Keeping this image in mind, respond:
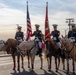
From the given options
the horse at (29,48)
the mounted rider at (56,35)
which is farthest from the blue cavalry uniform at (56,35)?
the horse at (29,48)

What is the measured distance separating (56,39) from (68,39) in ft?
4.91

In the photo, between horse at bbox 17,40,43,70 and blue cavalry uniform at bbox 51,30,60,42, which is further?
horse at bbox 17,40,43,70

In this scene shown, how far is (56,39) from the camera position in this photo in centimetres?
1797

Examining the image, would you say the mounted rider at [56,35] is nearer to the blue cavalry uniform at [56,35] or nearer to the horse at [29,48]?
the blue cavalry uniform at [56,35]

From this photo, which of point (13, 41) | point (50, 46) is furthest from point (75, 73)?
point (13, 41)

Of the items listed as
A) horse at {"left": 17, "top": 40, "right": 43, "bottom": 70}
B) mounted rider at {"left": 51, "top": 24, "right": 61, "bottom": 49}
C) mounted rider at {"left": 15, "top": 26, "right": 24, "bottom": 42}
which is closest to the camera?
mounted rider at {"left": 51, "top": 24, "right": 61, "bottom": 49}

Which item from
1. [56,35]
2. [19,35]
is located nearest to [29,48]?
[19,35]

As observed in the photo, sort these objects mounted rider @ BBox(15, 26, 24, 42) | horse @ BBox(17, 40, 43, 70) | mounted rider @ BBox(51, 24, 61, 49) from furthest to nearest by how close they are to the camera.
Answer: mounted rider @ BBox(15, 26, 24, 42) < horse @ BBox(17, 40, 43, 70) < mounted rider @ BBox(51, 24, 61, 49)

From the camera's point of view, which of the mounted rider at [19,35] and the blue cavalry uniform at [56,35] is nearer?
the blue cavalry uniform at [56,35]

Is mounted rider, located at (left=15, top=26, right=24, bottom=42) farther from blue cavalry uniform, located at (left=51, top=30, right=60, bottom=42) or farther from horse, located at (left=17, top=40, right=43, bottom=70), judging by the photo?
blue cavalry uniform, located at (left=51, top=30, right=60, bottom=42)

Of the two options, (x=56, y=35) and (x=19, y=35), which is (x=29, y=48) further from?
(x=56, y=35)

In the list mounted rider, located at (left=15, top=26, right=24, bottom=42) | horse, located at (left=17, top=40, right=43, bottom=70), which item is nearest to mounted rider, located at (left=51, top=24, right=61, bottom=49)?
horse, located at (left=17, top=40, right=43, bottom=70)

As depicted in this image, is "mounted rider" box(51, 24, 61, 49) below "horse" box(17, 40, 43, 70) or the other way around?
the other way around

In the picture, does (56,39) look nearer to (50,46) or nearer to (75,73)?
(50,46)
